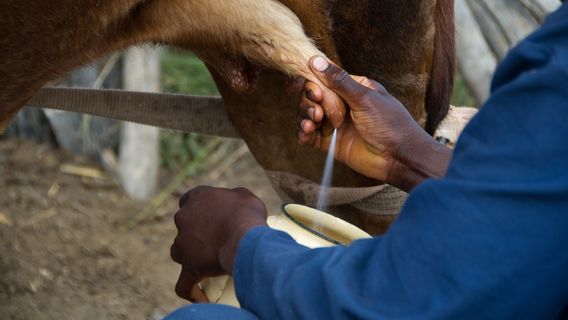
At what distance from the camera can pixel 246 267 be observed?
1.32 metres

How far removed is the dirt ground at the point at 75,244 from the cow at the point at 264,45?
0.86m

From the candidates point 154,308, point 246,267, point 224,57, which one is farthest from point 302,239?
point 154,308

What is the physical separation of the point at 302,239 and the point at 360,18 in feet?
2.26

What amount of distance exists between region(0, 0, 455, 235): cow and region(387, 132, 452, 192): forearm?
167 millimetres

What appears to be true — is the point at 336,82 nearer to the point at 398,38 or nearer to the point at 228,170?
the point at 398,38

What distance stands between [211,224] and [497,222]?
631 millimetres

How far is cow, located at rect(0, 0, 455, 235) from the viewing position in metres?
1.69

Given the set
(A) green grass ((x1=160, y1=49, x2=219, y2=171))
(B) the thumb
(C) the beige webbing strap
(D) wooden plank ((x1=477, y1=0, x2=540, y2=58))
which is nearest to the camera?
(B) the thumb

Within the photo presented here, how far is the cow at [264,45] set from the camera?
5.54 ft

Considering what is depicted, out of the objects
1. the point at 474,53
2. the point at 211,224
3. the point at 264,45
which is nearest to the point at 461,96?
the point at 474,53

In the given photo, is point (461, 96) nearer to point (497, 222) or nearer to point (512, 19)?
point (512, 19)

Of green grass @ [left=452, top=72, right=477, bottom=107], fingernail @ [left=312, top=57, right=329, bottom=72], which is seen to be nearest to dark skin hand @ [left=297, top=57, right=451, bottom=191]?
fingernail @ [left=312, top=57, right=329, bottom=72]

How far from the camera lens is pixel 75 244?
3195 mm

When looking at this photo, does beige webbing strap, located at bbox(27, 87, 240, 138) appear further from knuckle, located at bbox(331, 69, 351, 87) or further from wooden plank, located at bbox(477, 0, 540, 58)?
wooden plank, located at bbox(477, 0, 540, 58)
